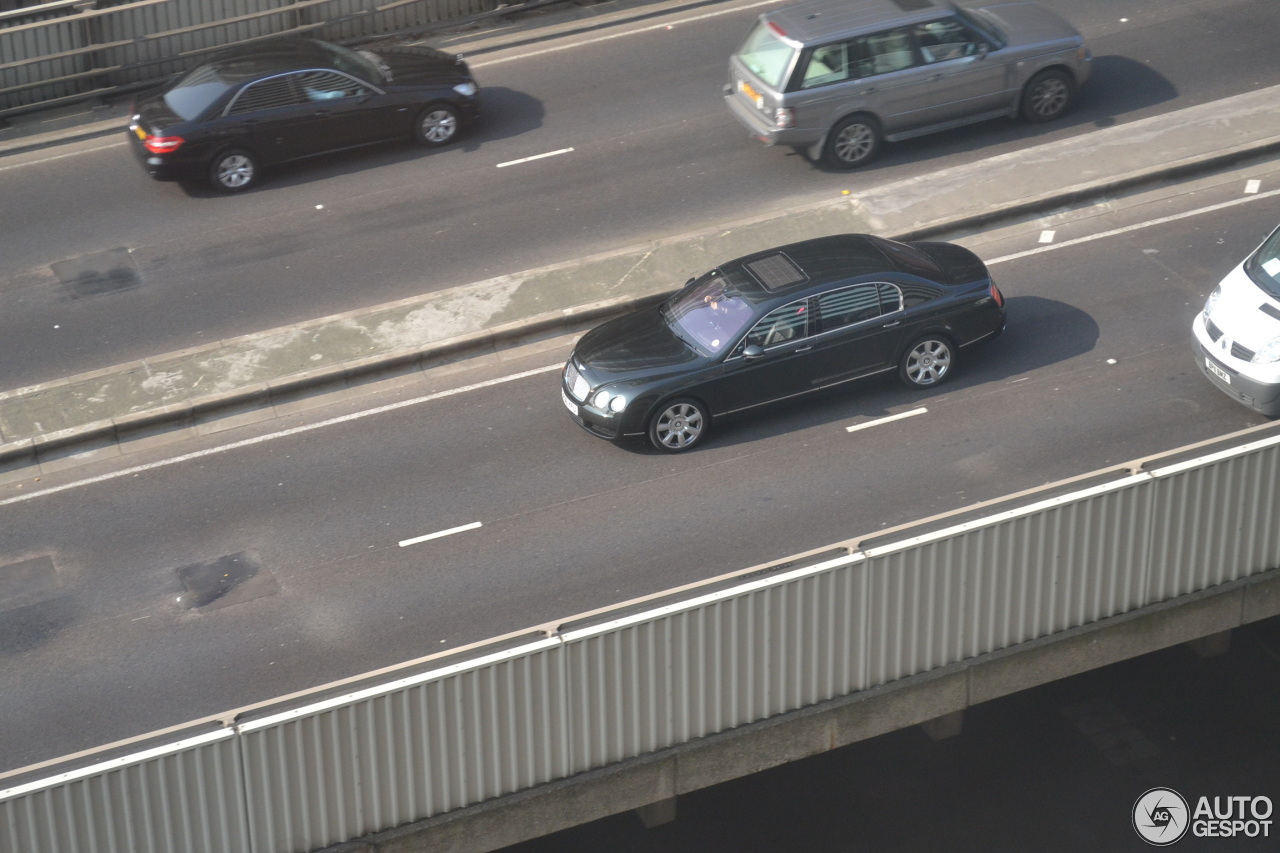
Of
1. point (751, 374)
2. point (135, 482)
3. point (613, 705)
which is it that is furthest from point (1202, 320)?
point (135, 482)

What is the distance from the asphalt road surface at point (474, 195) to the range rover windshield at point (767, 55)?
1.11 metres

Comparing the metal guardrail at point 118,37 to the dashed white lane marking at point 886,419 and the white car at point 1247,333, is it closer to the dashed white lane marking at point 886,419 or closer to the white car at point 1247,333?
the dashed white lane marking at point 886,419

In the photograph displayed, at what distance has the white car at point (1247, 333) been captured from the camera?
41.9 ft

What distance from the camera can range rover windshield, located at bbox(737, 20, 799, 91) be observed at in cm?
1759

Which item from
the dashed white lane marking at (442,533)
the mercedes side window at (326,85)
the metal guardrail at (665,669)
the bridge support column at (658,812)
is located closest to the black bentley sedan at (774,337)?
the dashed white lane marking at (442,533)

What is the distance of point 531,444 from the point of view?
14.0 metres

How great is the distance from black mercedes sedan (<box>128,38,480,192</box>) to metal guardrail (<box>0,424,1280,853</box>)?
11.3m

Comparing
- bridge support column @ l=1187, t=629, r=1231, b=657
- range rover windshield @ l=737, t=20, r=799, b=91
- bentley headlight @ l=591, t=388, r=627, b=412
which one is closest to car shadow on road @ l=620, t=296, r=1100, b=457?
bentley headlight @ l=591, t=388, r=627, b=412

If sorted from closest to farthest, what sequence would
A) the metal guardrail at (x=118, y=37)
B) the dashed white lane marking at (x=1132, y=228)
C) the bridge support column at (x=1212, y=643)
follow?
1. the bridge support column at (x=1212, y=643)
2. the dashed white lane marking at (x=1132, y=228)
3. the metal guardrail at (x=118, y=37)

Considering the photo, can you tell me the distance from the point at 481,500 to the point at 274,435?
2674 millimetres

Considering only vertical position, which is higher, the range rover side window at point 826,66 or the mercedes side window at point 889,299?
the range rover side window at point 826,66

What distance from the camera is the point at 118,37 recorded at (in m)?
21.0

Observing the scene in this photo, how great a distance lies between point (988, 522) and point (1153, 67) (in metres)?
12.0

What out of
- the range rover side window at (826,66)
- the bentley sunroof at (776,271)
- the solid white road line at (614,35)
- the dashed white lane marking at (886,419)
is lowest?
the dashed white lane marking at (886,419)
